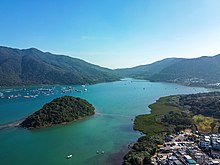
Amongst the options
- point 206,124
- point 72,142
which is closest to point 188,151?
point 206,124

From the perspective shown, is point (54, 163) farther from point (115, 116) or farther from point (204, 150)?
point (115, 116)

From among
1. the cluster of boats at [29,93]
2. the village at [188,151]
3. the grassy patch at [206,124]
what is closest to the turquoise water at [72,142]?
the village at [188,151]

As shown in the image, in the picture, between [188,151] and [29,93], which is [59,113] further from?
[29,93]

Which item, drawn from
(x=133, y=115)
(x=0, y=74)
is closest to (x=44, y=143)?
(x=133, y=115)

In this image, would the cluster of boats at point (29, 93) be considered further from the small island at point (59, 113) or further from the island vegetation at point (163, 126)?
the island vegetation at point (163, 126)

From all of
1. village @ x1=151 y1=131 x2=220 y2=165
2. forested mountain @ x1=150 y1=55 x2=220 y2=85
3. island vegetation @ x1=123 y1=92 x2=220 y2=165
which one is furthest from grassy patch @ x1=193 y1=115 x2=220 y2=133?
forested mountain @ x1=150 y1=55 x2=220 y2=85

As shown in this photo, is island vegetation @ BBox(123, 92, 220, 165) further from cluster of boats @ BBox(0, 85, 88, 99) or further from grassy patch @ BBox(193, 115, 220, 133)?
cluster of boats @ BBox(0, 85, 88, 99)
